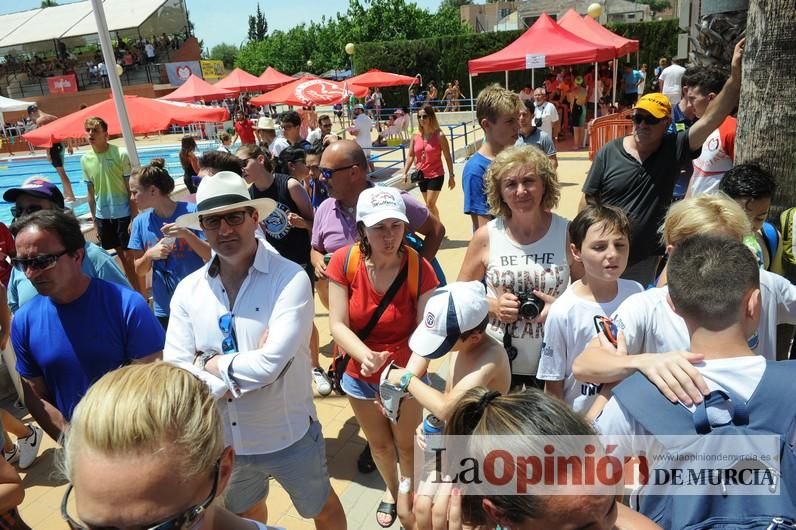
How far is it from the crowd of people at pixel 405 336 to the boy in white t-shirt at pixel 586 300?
0.01 m

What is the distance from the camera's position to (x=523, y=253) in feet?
8.89

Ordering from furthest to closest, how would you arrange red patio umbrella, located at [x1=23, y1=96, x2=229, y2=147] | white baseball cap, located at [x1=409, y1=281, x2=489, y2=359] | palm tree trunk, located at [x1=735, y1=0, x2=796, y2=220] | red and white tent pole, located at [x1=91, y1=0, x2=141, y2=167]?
red patio umbrella, located at [x1=23, y1=96, x2=229, y2=147] → red and white tent pole, located at [x1=91, y1=0, x2=141, y2=167] → palm tree trunk, located at [x1=735, y1=0, x2=796, y2=220] → white baseball cap, located at [x1=409, y1=281, x2=489, y2=359]

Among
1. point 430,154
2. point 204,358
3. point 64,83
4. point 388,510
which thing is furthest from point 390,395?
point 64,83

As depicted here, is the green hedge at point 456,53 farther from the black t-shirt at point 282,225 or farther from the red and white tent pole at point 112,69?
the black t-shirt at point 282,225

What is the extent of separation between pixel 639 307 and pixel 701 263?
0.43m

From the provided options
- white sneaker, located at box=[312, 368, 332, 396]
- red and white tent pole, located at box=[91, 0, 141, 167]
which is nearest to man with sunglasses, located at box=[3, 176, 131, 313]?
white sneaker, located at box=[312, 368, 332, 396]

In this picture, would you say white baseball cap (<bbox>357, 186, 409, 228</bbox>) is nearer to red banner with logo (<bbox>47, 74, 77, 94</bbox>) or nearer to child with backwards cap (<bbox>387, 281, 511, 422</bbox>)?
child with backwards cap (<bbox>387, 281, 511, 422</bbox>)

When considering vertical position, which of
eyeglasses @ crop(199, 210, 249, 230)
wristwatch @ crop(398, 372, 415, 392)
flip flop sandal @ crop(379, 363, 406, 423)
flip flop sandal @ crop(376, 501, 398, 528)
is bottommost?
flip flop sandal @ crop(376, 501, 398, 528)

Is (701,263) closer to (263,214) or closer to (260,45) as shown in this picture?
(263,214)

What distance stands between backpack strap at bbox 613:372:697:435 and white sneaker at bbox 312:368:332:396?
10.3ft

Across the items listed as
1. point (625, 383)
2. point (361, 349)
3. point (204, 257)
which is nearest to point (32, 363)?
point (204, 257)

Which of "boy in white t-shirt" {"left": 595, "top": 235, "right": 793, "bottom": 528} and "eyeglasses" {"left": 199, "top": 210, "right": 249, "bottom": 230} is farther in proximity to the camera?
"eyeglasses" {"left": 199, "top": 210, "right": 249, "bottom": 230}

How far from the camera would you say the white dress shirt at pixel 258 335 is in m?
2.21

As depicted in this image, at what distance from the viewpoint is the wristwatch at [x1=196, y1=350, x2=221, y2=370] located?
86.4 inches
